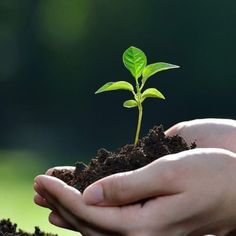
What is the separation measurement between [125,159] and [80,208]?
0.39 ft

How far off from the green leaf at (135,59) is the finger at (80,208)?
0.23 m

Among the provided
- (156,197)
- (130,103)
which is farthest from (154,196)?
(130,103)

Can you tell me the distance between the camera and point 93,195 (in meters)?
0.77

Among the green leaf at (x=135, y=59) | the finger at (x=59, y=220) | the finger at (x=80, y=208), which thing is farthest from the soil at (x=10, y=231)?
the green leaf at (x=135, y=59)

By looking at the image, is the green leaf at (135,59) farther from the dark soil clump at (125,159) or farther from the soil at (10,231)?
the soil at (10,231)

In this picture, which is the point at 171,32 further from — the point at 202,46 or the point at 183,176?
the point at 183,176

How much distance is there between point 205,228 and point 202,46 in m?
2.90

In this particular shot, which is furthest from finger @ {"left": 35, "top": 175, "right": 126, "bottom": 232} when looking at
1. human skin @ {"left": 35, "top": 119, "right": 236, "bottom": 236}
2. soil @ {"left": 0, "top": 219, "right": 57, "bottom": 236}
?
soil @ {"left": 0, "top": 219, "right": 57, "bottom": 236}

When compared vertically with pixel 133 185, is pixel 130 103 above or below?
above

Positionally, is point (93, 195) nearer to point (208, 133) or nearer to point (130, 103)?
point (130, 103)

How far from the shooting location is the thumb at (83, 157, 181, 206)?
761 millimetres

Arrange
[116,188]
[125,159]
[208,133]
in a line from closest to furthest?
1. [116,188]
2. [125,159]
3. [208,133]

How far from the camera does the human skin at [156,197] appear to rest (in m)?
A: 0.77

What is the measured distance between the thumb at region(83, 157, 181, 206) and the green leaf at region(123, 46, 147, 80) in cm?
20
